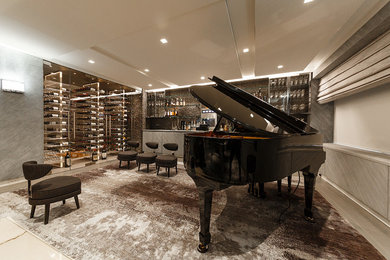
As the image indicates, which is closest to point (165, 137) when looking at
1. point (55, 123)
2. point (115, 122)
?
point (115, 122)

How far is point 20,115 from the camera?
3.57m

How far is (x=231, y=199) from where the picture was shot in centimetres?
273

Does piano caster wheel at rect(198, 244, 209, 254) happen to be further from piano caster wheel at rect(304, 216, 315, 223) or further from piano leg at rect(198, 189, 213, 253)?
piano caster wheel at rect(304, 216, 315, 223)

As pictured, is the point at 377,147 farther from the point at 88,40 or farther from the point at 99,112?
the point at 99,112

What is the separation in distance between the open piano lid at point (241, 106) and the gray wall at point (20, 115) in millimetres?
4587

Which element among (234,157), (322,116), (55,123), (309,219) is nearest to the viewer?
(234,157)

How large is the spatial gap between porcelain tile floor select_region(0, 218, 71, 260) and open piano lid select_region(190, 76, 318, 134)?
194cm

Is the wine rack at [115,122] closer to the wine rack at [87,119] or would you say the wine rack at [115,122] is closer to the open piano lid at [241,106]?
the wine rack at [87,119]

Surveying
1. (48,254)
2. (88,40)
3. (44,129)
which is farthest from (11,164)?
(48,254)

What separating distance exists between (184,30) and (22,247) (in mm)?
3510

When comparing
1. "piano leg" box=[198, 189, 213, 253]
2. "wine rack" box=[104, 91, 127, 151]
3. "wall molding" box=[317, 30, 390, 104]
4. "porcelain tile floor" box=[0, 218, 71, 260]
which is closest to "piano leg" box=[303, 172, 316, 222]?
"piano leg" box=[198, 189, 213, 253]

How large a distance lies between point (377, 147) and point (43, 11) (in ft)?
21.4

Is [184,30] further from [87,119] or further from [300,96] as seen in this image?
[87,119]

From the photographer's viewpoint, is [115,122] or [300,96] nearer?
[300,96]
